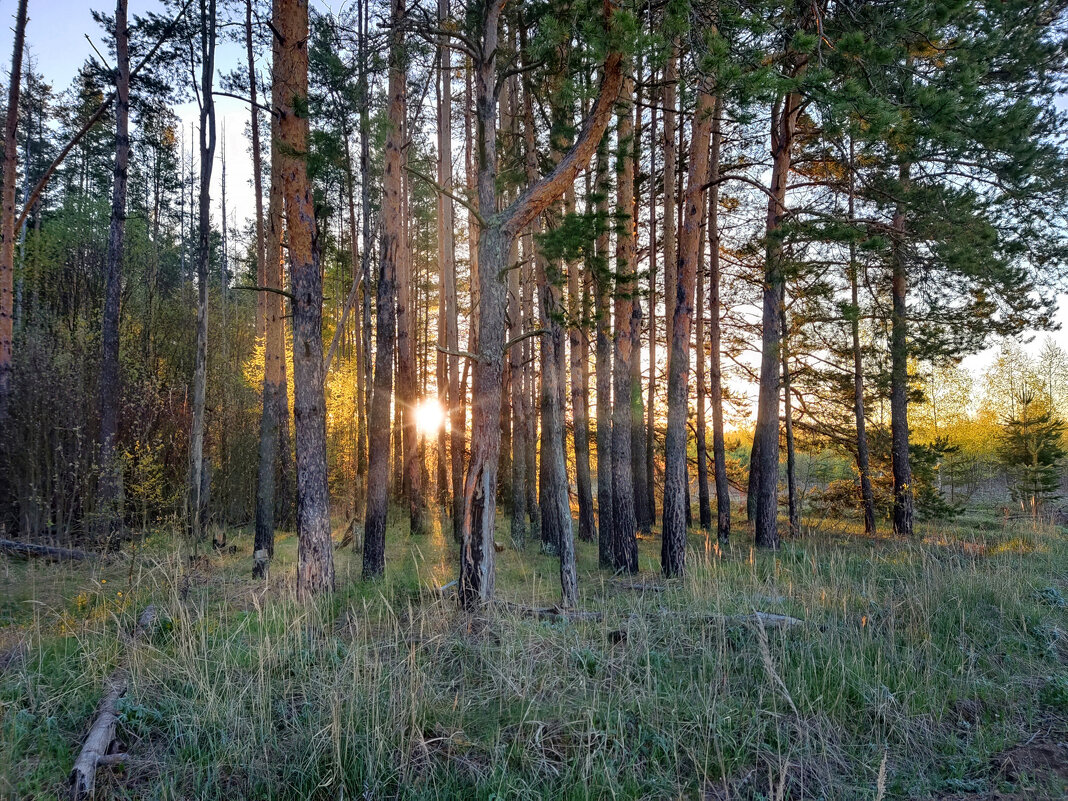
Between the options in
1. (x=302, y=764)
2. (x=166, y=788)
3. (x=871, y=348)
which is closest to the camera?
(x=166, y=788)

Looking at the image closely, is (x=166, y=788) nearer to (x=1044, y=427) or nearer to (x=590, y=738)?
(x=590, y=738)

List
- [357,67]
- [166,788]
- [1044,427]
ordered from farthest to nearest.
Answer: [1044,427], [357,67], [166,788]

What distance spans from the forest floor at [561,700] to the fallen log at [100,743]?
0.08 m

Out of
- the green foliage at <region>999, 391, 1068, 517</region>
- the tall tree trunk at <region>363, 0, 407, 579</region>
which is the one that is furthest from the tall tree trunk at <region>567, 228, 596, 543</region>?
the green foliage at <region>999, 391, 1068, 517</region>

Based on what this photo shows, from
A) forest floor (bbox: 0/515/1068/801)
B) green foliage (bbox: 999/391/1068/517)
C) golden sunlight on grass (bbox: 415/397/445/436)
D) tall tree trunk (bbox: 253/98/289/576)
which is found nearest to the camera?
forest floor (bbox: 0/515/1068/801)

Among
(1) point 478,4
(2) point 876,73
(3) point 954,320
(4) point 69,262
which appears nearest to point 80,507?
(4) point 69,262

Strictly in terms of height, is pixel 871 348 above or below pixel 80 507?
above

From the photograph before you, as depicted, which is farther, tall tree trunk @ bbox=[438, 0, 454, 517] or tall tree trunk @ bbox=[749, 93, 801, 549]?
tall tree trunk @ bbox=[438, 0, 454, 517]

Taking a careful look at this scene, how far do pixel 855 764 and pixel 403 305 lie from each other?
9159 millimetres

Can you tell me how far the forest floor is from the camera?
3020 mm

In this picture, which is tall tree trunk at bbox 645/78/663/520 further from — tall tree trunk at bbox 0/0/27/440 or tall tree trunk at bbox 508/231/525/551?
tall tree trunk at bbox 0/0/27/440

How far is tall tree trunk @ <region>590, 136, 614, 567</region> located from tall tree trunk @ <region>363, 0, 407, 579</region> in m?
3.28

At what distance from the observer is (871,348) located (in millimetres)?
13320

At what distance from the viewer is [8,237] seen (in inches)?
407
